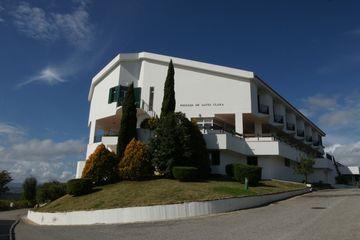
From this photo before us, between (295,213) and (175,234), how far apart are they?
6.69 metres

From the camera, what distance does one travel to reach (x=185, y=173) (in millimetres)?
25297

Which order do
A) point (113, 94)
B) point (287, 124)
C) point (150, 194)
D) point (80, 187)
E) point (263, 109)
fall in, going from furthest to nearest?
1. point (287, 124)
2. point (113, 94)
3. point (263, 109)
4. point (80, 187)
5. point (150, 194)

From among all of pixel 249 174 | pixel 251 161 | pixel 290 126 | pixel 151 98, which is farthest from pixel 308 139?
pixel 249 174

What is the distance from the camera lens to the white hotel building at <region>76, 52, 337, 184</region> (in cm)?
3278

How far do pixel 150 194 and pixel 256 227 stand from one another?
9.08 metres

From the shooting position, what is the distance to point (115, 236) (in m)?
14.6

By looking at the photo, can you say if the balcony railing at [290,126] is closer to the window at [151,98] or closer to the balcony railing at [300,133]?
the balcony railing at [300,133]

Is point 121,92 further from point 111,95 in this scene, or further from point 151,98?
point 151,98

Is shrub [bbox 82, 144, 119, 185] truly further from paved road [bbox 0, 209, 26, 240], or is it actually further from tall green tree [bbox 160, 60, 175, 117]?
paved road [bbox 0, 209, 26, 240]

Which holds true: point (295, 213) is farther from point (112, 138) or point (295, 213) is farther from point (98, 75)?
point (98, 75)

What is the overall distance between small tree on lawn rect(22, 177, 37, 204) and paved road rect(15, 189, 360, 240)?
36294 mm

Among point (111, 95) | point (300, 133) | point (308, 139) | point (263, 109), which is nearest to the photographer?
point (263, 109)

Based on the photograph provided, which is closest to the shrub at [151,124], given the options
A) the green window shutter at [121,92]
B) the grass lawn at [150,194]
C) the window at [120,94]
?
the window at [120,94]

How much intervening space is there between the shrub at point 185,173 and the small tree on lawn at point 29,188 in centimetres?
3223
